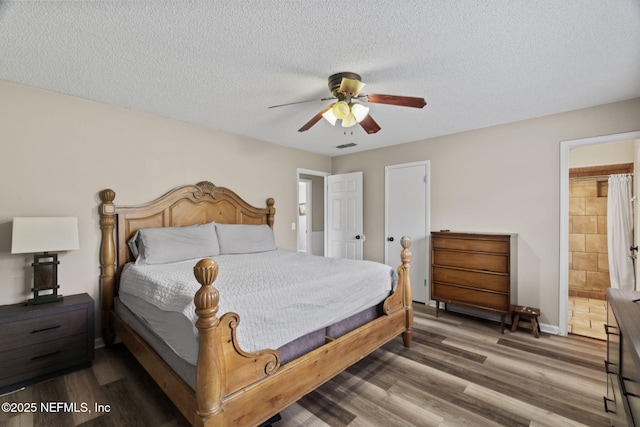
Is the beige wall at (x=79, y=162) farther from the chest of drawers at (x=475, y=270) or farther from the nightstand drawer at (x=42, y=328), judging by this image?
the chest of drawers at (x=475, y=270)

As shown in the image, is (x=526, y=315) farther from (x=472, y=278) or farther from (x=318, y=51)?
(x=318, y=51)

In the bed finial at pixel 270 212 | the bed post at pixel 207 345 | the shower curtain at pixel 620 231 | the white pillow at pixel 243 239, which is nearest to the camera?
the bed post at pixel 207 345

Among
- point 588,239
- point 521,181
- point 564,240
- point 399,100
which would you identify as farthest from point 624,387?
point 588,239

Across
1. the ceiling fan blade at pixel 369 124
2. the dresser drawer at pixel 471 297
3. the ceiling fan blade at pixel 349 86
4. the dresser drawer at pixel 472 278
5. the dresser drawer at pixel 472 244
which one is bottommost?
the dresser drawer at pixel 471 297

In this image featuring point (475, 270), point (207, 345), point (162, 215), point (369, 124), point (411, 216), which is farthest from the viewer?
point (411, 216)

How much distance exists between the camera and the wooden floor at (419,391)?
6.01 ft

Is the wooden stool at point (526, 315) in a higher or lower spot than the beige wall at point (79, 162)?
lower

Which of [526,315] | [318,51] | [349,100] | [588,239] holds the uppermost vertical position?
[318,51]

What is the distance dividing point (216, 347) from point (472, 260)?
3047mm

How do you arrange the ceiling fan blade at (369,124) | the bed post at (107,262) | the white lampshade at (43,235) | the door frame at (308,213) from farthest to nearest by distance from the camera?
the door frame at (308,213)
the bed post at (107,262)
the ceiling fan blade at (369,124)
the white lampshade at (43,235)

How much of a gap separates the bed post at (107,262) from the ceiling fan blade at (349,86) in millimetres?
2428

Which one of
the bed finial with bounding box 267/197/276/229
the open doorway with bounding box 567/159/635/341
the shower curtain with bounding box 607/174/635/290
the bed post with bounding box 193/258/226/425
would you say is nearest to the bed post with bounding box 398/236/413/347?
the bed post with bounding box 193/258/226/425

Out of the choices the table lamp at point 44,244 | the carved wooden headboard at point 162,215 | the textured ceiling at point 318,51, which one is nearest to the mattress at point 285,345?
the carved wooden headboard at point 162,215

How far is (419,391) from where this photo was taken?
2125mm
